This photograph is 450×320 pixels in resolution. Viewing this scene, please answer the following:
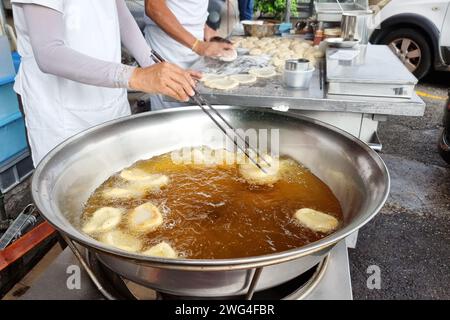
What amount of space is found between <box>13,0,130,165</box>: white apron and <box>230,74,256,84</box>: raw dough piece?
0.84 meters

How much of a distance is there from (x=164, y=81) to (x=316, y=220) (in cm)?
85

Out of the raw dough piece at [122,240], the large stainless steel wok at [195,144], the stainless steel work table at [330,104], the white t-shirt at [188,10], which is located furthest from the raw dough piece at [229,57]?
the raw dough piece at [122,240]

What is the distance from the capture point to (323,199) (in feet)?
5.30

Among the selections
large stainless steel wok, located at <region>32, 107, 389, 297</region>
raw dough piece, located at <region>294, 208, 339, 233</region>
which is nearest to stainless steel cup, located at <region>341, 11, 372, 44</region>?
large stainless steel wok, located at <region>32, 107, 389, 297</region>

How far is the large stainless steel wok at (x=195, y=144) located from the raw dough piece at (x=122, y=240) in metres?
0.09

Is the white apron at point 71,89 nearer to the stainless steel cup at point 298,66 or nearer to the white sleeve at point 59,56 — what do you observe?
the white sleeve at point 59,56

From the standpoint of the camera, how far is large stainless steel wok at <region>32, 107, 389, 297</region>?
1.00 metres

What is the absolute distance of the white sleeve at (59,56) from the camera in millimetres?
1579

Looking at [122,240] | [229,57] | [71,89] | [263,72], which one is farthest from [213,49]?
[122,240]

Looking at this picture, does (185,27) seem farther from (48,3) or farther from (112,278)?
(112,278)

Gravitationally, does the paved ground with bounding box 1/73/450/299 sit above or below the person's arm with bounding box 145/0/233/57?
below

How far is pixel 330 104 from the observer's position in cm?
223

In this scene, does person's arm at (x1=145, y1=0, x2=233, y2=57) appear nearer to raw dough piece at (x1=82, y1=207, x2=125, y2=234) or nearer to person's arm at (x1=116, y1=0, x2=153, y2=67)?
person's arm at (x1=116, y1=0, x2=153, y2=67)
